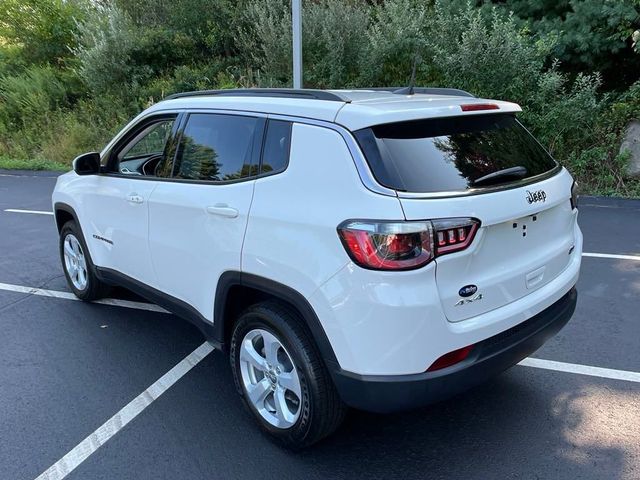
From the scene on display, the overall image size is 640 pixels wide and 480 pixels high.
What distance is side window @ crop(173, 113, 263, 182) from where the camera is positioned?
3209mm

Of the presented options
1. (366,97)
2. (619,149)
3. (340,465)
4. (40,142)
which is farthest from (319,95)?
(40,142)

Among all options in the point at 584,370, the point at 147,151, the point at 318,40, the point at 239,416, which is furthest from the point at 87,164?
the point at 318,40

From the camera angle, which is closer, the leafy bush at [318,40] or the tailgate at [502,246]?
the tailgate at [502,246]

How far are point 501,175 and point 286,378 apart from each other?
4.97 feet

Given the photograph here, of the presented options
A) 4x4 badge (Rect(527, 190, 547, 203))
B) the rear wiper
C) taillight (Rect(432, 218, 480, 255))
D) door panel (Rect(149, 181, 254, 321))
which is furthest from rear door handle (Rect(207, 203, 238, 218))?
4x4 badge (Rect(527, 190, 547, 203))

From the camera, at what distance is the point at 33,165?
1460 centimetres

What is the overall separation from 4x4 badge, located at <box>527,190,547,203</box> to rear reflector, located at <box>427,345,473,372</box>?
2.66ft

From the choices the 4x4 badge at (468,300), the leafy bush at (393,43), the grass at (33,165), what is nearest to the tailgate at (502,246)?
the 4x4 badge at (468,300)

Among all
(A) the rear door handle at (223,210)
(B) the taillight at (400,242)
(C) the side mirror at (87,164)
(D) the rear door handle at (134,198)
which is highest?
(B) the taillight at (400,242)

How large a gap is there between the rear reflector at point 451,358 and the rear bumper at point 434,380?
19 millimetres

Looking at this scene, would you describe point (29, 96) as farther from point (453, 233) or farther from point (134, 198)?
point (453, 233)

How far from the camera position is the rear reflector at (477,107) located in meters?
2.96

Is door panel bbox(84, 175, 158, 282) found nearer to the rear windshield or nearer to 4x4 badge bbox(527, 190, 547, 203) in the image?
the rear windshield

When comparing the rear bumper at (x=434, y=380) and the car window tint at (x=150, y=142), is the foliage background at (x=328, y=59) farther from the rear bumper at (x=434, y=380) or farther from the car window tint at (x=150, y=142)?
the rear bumper at (x=434, y=380)
